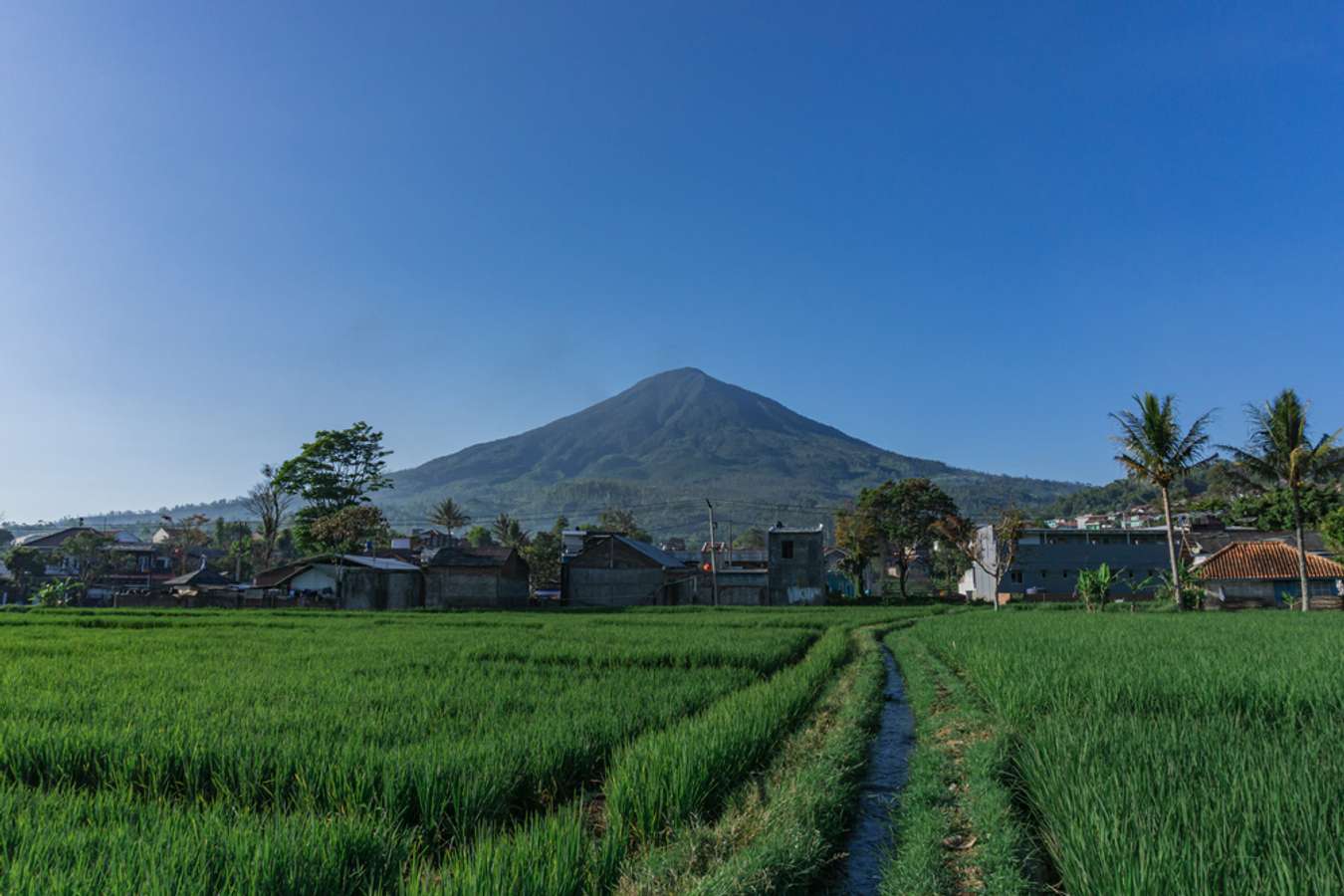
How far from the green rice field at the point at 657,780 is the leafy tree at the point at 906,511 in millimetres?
44036

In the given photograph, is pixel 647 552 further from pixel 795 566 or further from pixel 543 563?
pixel 543 563

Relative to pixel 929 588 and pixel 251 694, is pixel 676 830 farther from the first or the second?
pixel 929 588

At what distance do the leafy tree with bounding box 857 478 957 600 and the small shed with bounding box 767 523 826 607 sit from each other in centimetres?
1129

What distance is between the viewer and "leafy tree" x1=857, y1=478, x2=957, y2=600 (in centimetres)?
5425

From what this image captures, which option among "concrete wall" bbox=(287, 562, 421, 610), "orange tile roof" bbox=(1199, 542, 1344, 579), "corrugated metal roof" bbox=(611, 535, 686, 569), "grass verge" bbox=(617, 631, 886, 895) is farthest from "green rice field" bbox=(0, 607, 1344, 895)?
"orange tile roof" bbox=(1199, 542, 1344, 579)

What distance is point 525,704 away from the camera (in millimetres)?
7906

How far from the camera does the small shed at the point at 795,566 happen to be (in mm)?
44469

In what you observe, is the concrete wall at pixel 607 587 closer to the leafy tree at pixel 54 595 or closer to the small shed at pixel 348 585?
the small shed at pixel 348 585

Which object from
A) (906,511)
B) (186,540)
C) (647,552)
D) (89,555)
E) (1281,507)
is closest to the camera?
(647,552)

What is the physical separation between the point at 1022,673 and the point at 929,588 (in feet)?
230

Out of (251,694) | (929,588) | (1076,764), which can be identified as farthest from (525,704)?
(929,588)

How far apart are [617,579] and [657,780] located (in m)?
38.8

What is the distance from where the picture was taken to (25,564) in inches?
2421

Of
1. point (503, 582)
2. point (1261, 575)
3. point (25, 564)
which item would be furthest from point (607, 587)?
point (25, 564)
